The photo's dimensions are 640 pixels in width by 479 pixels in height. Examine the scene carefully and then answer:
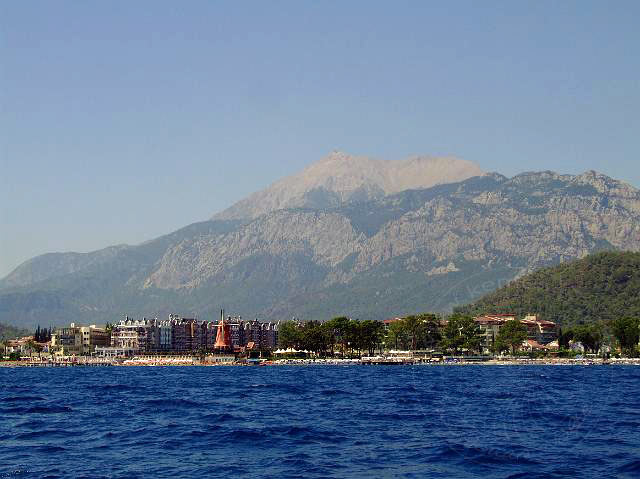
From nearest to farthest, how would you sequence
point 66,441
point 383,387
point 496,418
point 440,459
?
point 440,459 → point 66,441 → point 496,418 → point 383,387

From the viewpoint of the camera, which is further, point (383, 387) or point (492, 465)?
point (383, 387)

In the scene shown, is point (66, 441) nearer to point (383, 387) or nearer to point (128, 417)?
point (128, 417)

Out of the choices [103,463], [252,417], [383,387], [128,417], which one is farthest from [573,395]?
[103,463]

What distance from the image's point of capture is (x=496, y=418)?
94812 millimetres

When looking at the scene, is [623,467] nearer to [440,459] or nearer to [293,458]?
[440,459]

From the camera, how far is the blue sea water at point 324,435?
64.3m

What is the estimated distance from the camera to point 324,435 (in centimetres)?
8100

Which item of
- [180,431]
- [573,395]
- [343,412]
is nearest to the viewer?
[180,431]

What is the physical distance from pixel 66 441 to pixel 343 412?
32.5m

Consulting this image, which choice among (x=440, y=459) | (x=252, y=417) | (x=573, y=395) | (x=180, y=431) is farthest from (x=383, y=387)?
(x=440, y=459)

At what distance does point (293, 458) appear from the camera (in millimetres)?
68688

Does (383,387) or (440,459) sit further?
(383,387)

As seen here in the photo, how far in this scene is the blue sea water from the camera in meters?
64.3

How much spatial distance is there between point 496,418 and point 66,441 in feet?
124
